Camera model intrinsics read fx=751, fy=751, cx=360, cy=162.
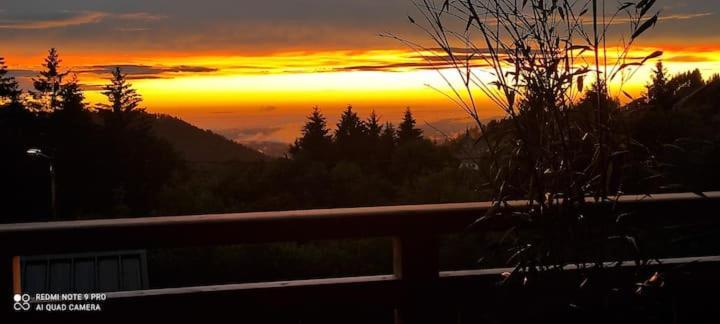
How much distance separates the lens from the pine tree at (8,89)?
19.4 ft

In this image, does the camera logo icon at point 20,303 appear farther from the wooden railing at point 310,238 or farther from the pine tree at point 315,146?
the pine tree at point 315,146

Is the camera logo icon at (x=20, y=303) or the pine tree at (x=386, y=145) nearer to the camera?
the camera logo icon at (x=20, y=303)

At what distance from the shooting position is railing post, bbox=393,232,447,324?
2.26 meters

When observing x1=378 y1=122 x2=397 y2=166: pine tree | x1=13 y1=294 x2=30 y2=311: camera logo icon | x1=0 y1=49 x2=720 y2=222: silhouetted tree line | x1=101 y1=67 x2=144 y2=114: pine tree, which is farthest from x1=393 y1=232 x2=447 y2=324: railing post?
x1=378 y1=122 x2=397 y2=166: pine tree

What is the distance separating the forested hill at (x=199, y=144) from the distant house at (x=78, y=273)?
13.0ft

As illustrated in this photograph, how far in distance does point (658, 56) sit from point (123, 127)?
9.48 meters

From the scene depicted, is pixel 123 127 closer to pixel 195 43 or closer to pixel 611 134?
pixel 195 43

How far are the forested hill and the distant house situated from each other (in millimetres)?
3955

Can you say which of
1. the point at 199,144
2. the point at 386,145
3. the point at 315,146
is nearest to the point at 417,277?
the point at 199,144

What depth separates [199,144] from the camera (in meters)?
8.08

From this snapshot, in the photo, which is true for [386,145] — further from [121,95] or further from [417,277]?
[417,277]

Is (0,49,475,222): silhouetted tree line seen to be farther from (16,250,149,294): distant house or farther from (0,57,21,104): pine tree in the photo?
(16,250,149,294): distant house

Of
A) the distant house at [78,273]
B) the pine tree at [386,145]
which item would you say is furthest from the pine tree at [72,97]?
the distant house at [78,273]

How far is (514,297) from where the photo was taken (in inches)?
92.1
